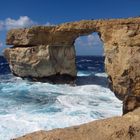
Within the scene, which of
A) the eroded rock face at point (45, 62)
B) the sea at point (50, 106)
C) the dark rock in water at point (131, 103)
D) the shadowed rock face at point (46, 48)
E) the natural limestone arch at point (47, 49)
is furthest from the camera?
the eroded rock face at point (45, 62)

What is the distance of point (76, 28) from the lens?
2538 cm

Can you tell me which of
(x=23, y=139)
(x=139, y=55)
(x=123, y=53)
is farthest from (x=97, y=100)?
(x=23, y=139)

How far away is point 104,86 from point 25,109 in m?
10.3

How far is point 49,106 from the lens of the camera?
17.5 meters

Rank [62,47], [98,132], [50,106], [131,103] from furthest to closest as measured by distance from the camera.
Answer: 1. [62,47]
2. [50,106]
3. [131,103]
4. [98,132]

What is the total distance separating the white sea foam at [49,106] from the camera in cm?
1320

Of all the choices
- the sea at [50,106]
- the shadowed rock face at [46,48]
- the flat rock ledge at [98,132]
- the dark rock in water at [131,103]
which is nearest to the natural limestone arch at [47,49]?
the shadowed rock face at [46,48]

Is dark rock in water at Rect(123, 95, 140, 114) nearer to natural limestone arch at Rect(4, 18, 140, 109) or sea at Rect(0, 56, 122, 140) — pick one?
sea at Rect(0, 56, 122, 140)

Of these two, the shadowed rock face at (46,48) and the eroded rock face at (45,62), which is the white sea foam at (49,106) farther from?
the shadowed rock face at (46,48)

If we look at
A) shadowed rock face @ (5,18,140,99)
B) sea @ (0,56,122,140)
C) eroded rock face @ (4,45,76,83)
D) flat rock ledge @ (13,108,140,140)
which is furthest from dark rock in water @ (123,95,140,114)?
eroded rock face @ (4,45,76,83)

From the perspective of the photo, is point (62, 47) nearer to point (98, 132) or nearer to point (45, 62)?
point (45, 62)

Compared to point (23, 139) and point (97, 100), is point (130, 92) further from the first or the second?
point (97, 100)

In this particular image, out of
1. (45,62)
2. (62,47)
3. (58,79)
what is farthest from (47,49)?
(58,79)

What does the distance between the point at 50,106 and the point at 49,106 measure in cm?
5
